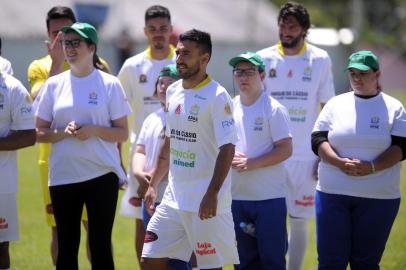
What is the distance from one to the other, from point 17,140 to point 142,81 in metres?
1.99

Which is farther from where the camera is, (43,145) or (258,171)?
(43,145)

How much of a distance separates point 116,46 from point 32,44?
12.3 feet

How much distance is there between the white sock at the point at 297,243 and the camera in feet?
30.2

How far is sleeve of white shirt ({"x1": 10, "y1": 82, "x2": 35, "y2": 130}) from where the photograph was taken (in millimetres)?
7812

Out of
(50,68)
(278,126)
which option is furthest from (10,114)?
(278,126)

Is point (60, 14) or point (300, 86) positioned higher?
point (60, 14)

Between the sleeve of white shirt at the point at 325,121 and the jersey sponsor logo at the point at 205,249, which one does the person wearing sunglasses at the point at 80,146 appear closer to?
the jersey sponsor logo at the point at 205,249

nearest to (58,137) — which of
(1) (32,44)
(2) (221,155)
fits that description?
(2) (221,155)

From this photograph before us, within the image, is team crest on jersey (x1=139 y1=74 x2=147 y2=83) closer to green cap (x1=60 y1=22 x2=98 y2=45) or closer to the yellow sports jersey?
the yellow sports jersey

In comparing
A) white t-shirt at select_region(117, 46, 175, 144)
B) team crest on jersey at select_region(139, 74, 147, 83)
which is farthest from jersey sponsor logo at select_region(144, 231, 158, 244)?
team crest on jersey at select_region(139, 74, 147, 83)

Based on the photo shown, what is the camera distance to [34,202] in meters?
14.1

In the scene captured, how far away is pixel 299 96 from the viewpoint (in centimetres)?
923

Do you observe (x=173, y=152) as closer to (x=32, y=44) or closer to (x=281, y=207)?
(x=281, y=207)

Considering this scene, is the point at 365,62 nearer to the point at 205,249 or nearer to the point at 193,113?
the point at 193,113
